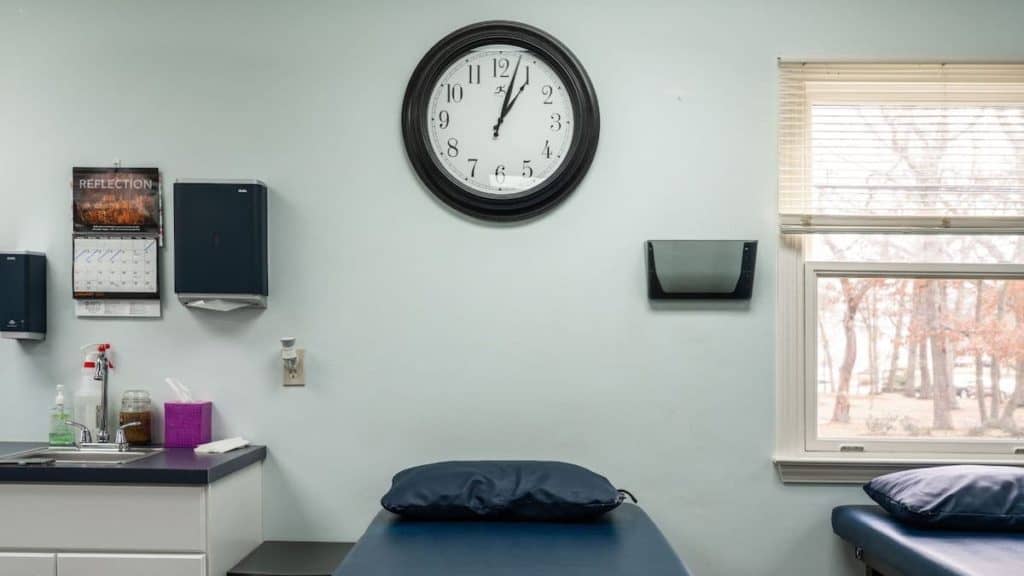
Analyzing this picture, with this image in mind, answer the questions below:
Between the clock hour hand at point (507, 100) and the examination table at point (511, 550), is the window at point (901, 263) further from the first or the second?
the clock hour hand at point (507, 100)

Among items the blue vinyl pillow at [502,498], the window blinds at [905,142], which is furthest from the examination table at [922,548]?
the window blinds at [905,142]

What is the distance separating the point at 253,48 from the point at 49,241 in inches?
41.0

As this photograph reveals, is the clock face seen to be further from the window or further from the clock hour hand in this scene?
the window

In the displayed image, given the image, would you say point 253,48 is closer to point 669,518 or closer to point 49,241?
point 49,241

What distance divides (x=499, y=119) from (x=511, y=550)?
1.46 metres

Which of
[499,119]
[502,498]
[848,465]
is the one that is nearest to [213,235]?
[499,119]

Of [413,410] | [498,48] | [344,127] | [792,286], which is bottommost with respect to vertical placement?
[413,410]

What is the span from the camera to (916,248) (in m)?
2.50

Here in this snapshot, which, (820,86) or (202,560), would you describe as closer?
(202,560)

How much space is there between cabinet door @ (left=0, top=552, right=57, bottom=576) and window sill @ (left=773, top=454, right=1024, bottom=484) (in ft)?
7.75

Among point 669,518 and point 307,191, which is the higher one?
point 307,191

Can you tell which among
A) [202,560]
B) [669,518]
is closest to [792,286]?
[669,518]

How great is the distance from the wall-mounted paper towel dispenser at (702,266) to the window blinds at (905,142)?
0.24m

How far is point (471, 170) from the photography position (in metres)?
2.47
